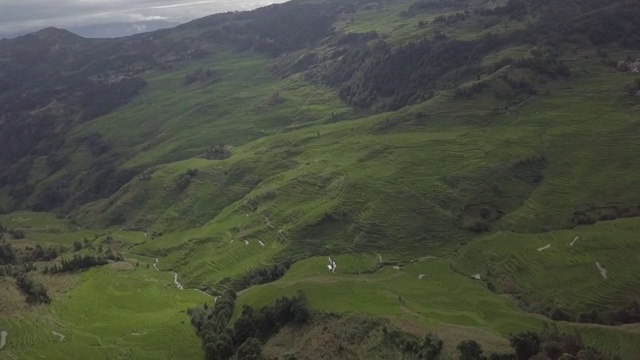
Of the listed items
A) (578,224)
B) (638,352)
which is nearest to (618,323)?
(638,352)

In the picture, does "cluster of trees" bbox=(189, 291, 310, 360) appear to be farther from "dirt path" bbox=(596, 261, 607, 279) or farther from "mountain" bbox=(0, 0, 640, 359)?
"dirt path" bbox=(596, 261, 607, 279)

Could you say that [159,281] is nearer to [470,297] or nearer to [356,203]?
[356,203]

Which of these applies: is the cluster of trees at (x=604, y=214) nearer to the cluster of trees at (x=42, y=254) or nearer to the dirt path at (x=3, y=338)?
the dirt path at (x=3, y=338)

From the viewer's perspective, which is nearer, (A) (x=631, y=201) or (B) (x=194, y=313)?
(B) (x=194, y=313)

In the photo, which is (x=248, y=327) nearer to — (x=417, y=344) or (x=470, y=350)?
(x=417, y=344)

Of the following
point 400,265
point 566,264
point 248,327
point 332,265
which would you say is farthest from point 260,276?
point 566,264

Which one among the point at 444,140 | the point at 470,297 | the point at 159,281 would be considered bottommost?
the point at 159,281
